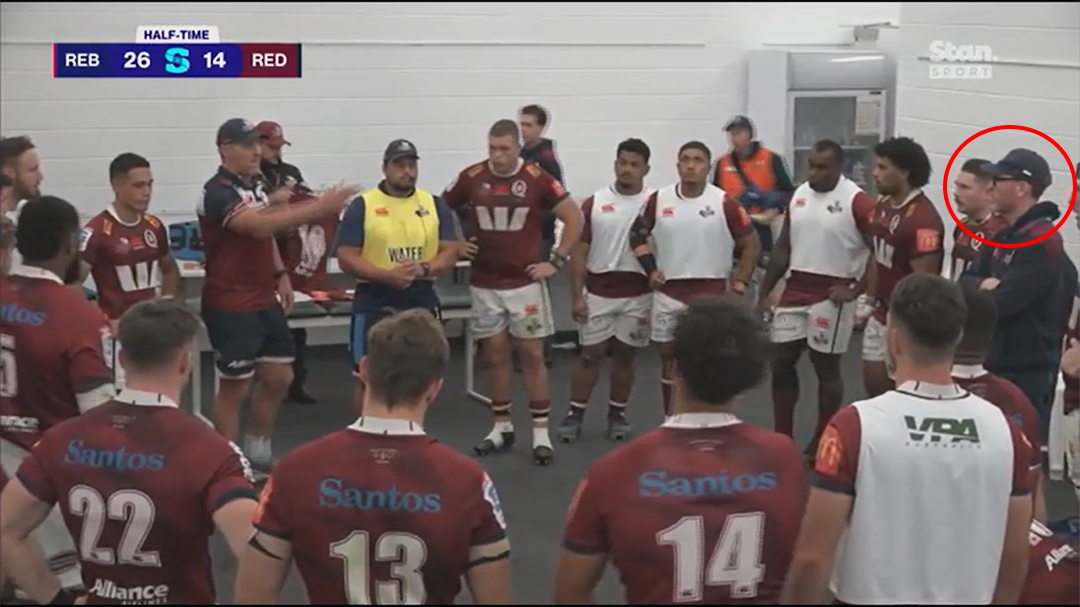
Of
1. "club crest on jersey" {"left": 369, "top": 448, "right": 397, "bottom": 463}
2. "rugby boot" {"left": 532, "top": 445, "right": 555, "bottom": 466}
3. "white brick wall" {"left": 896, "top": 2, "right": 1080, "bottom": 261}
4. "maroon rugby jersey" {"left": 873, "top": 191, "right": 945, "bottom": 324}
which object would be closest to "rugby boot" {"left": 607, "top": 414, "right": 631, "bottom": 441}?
"rugby boot" {"left": 532, "top": 445, "right": 555, "bottom": 466}

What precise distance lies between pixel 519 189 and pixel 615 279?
714 millimetres

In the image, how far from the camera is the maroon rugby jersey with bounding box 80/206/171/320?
20.0 feet

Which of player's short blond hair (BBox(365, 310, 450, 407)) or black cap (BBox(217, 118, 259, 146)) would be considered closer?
player's short blond hair (BBox(365, 310, 450, 407))

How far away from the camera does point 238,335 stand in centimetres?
611

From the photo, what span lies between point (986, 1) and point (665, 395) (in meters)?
3.53

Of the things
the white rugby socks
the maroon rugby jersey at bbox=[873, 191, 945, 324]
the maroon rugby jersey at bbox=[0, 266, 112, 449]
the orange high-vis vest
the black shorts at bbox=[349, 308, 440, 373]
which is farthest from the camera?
the orange high-vis vest

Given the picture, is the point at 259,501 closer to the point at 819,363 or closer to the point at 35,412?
the point at 35,412

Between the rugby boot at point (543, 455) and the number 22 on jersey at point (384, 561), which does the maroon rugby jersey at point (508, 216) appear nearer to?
the rugby boot at point (543, 455)

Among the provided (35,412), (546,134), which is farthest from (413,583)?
(546,134)

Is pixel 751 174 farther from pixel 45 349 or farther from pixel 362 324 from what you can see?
pixel 45 349

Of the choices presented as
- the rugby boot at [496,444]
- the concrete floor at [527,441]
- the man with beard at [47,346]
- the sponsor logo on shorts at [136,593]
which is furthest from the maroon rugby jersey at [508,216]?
the sponsor logo on shorts at [136,593]

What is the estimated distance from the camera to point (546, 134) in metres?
9.88

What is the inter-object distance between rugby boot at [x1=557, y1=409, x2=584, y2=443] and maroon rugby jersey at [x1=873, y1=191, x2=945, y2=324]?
5.57 feet

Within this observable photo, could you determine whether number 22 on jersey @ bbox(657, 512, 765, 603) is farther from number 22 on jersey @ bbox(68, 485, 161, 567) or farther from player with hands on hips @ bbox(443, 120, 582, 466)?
player with hands on hips @ bbox(443, 120, 582, 466)
